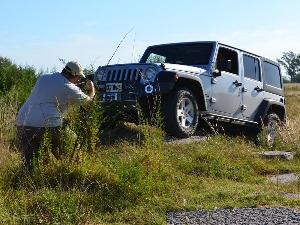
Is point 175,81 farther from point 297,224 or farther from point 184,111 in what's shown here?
point 297,224

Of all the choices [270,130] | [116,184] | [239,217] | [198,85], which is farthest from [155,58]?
[239,217]

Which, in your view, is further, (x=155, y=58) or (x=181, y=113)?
(x=155, y=58)

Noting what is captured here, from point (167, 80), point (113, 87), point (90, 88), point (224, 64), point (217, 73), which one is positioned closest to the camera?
point (90, 88)

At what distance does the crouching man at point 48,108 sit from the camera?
6887 mm

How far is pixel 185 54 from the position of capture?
10805 millimetres

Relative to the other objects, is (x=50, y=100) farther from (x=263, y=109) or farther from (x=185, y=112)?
(x=263, y=109)

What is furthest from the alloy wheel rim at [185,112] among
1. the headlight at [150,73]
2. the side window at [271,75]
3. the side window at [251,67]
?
the side window at [271,75]

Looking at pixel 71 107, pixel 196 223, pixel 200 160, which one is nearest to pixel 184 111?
pixel 200 160

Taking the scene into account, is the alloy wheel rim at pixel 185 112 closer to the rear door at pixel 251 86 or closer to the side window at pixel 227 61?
the side window at pixel 227 61

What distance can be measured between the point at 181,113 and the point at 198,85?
74 centimetres

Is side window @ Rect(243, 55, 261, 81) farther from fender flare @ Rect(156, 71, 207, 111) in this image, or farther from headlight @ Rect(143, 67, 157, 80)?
headlight @ Rect(143, 67, 157, 80)

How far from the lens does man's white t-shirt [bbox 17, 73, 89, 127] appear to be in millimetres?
6906

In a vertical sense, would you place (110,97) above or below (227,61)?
below

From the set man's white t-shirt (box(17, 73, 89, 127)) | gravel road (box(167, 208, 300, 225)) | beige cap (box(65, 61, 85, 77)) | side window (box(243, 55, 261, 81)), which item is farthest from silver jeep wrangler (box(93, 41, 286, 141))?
gravel road (box(167, 208, 300, 225))
